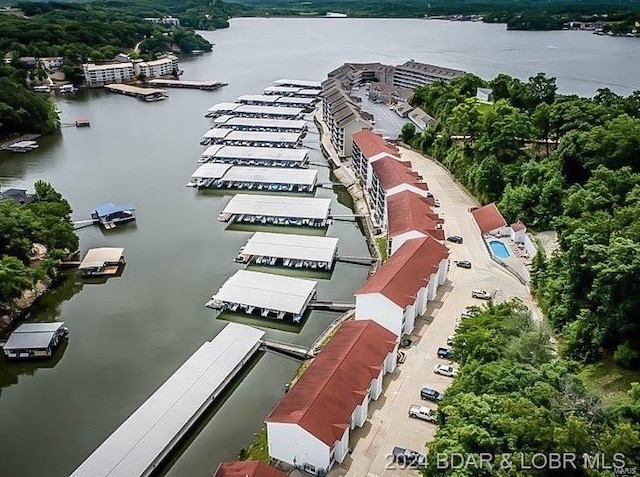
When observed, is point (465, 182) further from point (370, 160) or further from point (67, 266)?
point (67, 266)

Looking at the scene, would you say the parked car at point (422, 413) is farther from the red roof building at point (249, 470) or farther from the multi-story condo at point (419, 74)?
the multi-story condo at point (419, 74)

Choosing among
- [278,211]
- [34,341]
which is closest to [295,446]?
[34,341]

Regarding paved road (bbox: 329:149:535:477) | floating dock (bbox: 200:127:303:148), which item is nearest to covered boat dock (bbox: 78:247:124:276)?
paved road (bbox: 329:149:535:477)

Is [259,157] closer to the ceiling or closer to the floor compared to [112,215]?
closer to the ceiling

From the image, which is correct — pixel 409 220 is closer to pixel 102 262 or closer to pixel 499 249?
pixel 499 249

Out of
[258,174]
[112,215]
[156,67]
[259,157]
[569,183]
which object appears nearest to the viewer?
[569,183]

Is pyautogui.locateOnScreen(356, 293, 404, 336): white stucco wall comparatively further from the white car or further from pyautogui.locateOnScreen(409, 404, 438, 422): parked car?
pyautogui.locateOnScreen(409, 404, 438, 422): parked car

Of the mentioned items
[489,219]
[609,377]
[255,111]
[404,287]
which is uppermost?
[404,287]

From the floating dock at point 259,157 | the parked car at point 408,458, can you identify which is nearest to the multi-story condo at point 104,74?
the floating dock at point 259,157
